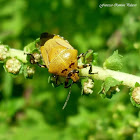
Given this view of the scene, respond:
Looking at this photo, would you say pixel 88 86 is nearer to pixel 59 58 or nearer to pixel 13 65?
pixel 59 58

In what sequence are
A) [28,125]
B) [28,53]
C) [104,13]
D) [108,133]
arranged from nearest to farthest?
[28,53] → [108,133] → [28,125] → [104,13]

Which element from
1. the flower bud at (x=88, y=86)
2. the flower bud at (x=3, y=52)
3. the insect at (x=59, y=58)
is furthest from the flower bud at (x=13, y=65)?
the flower bud at (x=88, y=86)

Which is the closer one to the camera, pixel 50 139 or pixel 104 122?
pixel 104 122

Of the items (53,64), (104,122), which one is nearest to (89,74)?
(53,64)

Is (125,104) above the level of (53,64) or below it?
below

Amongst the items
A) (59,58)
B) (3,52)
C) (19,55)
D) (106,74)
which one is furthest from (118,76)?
(3,52)

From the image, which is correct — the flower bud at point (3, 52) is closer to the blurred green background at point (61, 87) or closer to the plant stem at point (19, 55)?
the plant stem at point (19, 55)

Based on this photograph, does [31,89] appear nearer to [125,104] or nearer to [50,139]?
[50,139]
